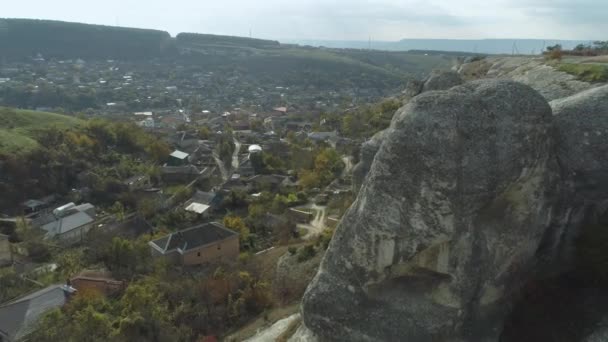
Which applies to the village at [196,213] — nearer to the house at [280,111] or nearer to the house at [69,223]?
the house at [69,223]

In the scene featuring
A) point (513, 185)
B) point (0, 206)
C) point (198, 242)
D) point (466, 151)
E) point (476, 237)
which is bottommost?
point (0, 206)

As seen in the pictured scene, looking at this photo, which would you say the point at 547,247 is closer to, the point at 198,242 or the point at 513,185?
the point at 513,185

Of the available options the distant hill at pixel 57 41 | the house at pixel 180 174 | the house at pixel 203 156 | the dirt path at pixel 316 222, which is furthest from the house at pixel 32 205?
the distant hill at pixel 57 41

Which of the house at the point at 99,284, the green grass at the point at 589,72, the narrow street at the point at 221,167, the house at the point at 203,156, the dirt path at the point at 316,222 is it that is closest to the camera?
the green grass at the point at 589,72

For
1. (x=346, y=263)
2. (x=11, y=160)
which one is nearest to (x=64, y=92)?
(x=11, y=160)

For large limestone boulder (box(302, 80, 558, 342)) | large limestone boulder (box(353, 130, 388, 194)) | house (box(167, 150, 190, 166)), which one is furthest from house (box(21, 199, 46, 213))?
large limestone boulder (box(302, 80, 558, 342))

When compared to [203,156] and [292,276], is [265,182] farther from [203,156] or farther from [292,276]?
[292,276]
